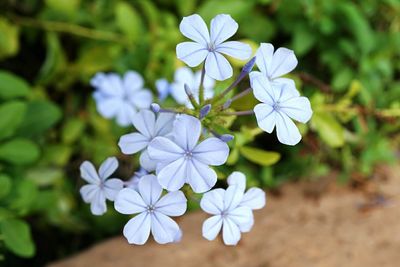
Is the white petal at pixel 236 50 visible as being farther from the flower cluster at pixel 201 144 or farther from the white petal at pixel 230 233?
the white petal at pixel 230 233

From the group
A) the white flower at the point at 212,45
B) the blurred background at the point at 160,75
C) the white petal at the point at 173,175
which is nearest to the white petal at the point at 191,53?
the white flower at the point at 212,45

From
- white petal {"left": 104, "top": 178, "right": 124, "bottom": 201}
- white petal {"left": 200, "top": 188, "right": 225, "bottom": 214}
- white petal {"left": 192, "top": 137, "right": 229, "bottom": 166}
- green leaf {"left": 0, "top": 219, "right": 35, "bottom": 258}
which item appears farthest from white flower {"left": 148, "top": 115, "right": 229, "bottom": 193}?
green leaf {"left": 0, "top": 219, "right": 35, "bottom": 258}

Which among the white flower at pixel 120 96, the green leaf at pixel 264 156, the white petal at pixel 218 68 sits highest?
the white flower at pixel 120 96

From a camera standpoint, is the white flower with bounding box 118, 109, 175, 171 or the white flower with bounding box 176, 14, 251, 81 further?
the white flower with bounding box 118, 109, 175, 171

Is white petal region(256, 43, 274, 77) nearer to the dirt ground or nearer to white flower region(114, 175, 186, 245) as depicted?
white flower region(114, 175, 186, 245)

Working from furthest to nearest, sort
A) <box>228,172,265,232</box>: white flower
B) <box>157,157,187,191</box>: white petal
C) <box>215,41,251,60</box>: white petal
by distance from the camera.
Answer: <box>228,172,265,232</box>: white flower, <box>215,41,251,60</box>: white petal, <box>157,157,187,191</box>: white petal

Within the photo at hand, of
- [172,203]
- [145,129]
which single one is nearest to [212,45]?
[145,129]

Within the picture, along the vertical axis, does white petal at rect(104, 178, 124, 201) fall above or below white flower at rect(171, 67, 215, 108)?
below

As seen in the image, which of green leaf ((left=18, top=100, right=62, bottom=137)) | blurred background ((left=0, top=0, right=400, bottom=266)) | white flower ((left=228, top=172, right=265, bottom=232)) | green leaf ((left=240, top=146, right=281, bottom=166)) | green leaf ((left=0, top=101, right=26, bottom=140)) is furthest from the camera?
blurred background ((left=0, top=0, right=400, bottom=266))
